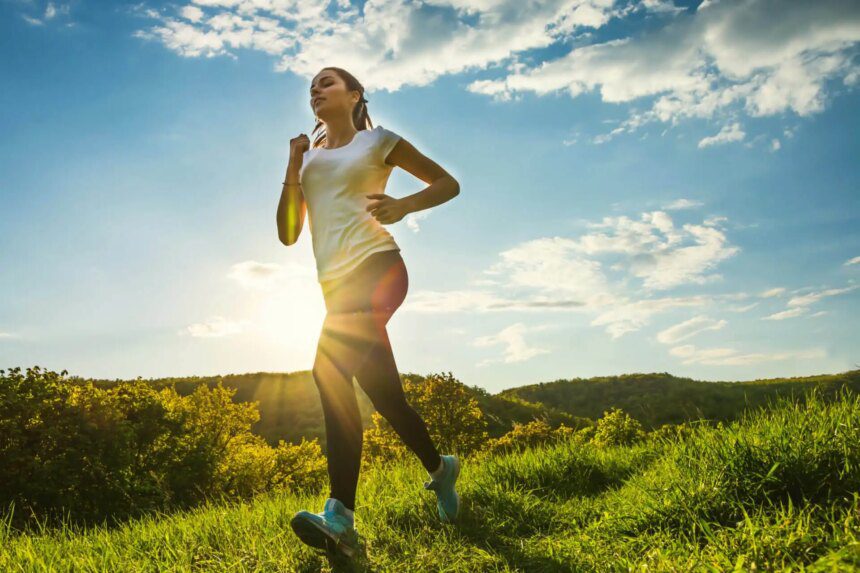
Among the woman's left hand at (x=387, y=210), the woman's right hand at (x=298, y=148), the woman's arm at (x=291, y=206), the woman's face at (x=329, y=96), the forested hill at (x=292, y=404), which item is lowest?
the forested hill at (x=292, y=404)

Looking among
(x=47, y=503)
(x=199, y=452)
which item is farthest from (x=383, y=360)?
(x=199, y=452)

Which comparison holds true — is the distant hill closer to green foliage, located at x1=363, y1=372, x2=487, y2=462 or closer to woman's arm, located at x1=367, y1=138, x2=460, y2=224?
green foliage, located at x1=363, y1=372, x2=487, y2=462

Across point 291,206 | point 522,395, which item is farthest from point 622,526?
point 522,395

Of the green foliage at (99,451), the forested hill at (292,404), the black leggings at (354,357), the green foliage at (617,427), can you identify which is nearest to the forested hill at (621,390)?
the forested hill at (292,404)

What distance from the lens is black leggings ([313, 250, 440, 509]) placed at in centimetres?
311

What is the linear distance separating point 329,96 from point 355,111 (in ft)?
0.92

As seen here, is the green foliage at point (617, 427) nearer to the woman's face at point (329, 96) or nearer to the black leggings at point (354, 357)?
the black leggings at point (354, 357)

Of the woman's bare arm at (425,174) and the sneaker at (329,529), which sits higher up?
the woman's bare arm at (425,174)

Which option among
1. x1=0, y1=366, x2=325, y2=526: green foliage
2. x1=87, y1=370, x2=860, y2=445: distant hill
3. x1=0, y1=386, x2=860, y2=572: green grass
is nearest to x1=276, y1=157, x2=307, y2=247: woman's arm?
x1=0, y1=386, x2=860, y2=572: green grass

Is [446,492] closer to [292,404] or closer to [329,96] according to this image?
[329,96]

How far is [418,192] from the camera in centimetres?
341

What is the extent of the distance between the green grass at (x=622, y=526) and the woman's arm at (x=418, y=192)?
1.75m

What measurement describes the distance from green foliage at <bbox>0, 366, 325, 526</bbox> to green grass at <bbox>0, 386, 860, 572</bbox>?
7.29 m

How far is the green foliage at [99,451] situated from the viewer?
11.5m
